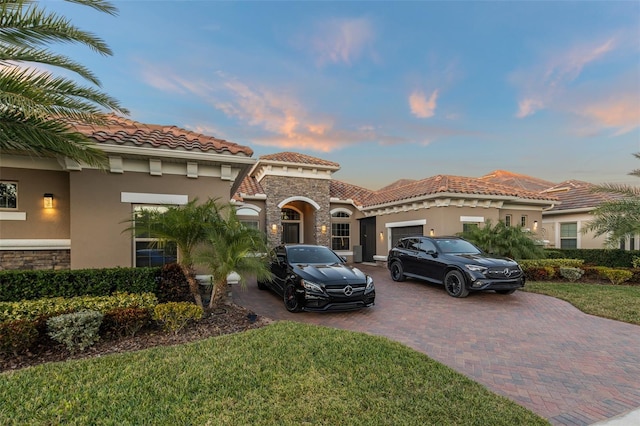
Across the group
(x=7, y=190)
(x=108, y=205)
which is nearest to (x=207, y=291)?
(x=108, y=205)

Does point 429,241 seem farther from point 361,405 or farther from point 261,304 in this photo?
point 361,405

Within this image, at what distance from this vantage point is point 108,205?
6.72m

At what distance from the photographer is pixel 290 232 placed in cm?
1822

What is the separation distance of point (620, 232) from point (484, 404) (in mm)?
11254

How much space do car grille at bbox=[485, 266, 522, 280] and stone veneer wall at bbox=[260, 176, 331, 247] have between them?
30.4ft

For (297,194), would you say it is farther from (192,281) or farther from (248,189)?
(192,281)

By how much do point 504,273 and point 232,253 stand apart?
7.04 metres

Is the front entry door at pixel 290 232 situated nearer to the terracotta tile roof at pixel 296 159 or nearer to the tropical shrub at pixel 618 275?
the terracotta tile roof at pixel 296 159

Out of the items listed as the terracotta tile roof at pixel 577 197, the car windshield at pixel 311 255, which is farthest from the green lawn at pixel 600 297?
the terracotta tile roof at pixel 577 197

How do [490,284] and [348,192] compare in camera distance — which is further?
[348,192]

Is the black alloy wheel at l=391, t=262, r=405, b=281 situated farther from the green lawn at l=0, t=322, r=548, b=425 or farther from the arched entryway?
the green lawn at l=0, t=322, r=548, b=425

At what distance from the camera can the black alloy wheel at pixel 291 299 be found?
668cm

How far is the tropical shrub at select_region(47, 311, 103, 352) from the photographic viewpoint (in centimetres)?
404

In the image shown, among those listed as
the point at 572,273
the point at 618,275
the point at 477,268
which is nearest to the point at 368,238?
the point at 572,273
